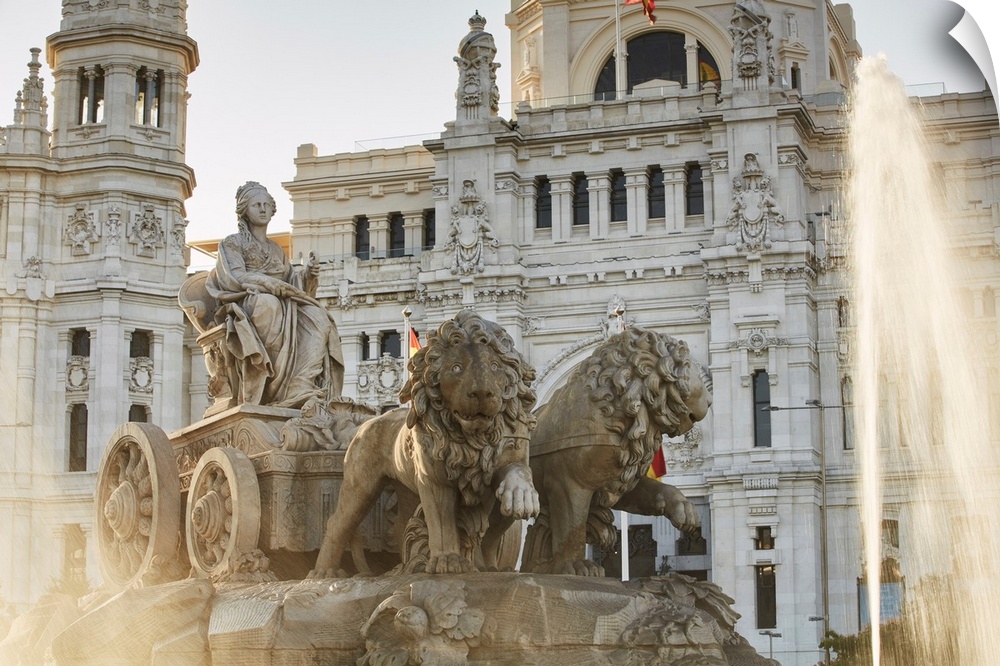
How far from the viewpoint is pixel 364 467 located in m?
10.5

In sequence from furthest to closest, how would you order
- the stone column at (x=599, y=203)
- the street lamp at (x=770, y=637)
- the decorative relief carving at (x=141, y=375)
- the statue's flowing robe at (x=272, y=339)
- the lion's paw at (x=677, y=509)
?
the decorative relief carving at (x=141, y=375), the stone column at (x=599, y=203), the street lamp at (x=770, y=637), the statue's flowing robe at (x=272, y=339), the lion's paw at (x=677, y=509)

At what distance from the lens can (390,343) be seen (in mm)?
54688

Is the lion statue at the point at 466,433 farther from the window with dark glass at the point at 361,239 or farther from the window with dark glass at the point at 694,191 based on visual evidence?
the window with dark glass at the point at 361,239

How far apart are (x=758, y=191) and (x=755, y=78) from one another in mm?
3741

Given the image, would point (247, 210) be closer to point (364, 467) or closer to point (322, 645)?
point (364, 467)

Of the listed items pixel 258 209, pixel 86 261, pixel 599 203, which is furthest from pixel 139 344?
pixel 258 209

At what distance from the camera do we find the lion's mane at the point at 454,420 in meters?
9.48

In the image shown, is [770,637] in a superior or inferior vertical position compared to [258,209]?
inferior

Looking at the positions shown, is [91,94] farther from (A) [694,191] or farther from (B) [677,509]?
(B) [677,509]

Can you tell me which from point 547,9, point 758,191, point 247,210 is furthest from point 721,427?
point 247,210

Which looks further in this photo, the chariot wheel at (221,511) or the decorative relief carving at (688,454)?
the decorative relief carving at (688,454)

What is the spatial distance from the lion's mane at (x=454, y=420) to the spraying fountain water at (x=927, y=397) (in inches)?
1305

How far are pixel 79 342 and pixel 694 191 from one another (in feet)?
69.4

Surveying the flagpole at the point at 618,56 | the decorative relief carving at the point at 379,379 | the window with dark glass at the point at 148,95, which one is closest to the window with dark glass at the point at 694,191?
the flagpole at the point at 618,56
